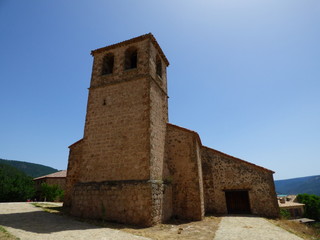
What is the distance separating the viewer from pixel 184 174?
10555 millimetres

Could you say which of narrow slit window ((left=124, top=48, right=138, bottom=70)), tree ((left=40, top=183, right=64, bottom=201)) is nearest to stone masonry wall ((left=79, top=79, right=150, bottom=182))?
narrow slit window ((left=124, top=48, right=138, bottom=70))

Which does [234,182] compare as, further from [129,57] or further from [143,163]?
[129,57]

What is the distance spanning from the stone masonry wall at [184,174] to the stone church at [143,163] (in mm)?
51

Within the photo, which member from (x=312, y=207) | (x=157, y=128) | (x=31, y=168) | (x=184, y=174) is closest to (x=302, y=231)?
(x=184, y=174)

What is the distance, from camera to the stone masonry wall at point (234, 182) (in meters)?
11.7

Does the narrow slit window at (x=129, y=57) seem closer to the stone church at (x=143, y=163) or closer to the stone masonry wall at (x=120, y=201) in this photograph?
the stone church at (x=143, y=163)

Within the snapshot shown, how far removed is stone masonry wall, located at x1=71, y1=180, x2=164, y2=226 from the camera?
7.65 meters

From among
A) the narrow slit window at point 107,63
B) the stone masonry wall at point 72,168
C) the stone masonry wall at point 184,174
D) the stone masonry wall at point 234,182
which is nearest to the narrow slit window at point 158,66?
the narrow slit window at point 107,63

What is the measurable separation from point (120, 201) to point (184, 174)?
4.08 m

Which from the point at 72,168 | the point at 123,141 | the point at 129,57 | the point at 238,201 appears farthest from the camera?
the point at 238,201

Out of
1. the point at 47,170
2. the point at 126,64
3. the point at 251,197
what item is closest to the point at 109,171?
the point at 126,64

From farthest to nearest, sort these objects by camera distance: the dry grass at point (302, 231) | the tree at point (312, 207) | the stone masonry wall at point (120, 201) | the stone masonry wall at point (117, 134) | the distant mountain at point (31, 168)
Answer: the distant mountain at point (31, 168)
the tree at point (312, 207)
the stone masonry wall at point (117, 134)
the stone masonry wall at point (120, 201)
the dry grass at point (302, 231)

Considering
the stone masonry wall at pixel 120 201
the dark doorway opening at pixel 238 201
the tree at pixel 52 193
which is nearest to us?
the stone masonry wall at pixel 120 201

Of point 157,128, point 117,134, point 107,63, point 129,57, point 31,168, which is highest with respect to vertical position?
point 129,57
